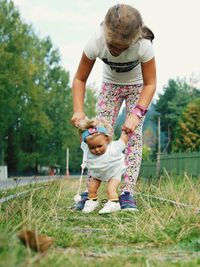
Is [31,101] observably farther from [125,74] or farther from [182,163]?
[125,74]

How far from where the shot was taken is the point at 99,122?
4.47m

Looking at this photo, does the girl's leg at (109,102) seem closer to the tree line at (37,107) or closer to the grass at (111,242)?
the grass at (111,242)

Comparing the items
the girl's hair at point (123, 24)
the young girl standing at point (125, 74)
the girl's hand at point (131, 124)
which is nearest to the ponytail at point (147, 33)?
the young girl standing at point (125, 74)

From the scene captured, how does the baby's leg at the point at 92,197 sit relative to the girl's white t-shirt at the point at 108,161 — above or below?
below

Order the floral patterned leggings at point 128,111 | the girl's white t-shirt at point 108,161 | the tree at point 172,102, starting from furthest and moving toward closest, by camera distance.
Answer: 1. the tree at point 172,102
2. the floral patterned leggings at point 128,111
3. the girl's white t-shirt at point 108,161

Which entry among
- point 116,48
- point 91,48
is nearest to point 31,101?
point 91,48

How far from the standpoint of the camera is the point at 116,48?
4074 millimetres

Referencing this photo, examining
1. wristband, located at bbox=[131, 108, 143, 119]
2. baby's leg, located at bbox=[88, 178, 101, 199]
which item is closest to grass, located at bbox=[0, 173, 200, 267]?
baby's leg, located at bbox=[88, 178, 101, 199]

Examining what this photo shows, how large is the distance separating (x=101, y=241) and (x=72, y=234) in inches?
7.7

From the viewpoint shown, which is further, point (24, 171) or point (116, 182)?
point (24, 171)

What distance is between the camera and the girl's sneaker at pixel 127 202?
4455 millimetres

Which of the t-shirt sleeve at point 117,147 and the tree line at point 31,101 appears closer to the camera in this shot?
the t-shirt sleeve at point 117,147

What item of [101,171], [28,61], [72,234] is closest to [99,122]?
[101,171]

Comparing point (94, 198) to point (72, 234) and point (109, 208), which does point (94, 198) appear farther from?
point (72, 234)
